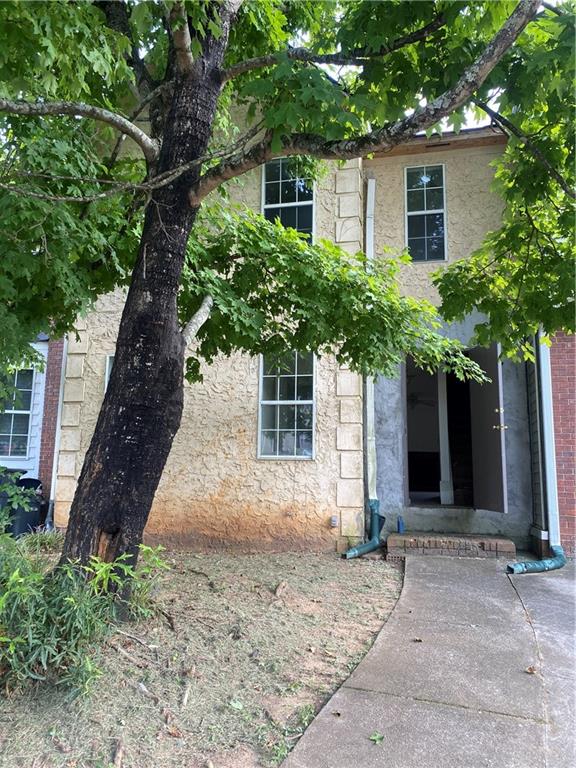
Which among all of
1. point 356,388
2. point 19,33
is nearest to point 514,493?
point 356,388

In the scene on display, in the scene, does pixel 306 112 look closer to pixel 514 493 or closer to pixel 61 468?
pixel 514 493

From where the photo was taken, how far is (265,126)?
11.5ft

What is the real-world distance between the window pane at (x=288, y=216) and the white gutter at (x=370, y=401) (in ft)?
3.63

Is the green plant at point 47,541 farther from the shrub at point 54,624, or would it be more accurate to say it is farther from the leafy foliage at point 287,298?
the shrub at point 54,624

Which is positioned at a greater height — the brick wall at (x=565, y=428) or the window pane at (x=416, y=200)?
the window pane at (x=416, y=200)

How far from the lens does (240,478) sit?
25.0ft

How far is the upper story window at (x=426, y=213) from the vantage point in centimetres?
814

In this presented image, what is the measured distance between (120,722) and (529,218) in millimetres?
4885

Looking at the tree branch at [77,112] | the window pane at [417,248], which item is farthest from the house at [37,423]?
the window pane at [417,248]

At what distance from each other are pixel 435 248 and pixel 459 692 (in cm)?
637

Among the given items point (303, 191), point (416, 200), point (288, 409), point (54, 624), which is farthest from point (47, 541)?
point (416, 200)

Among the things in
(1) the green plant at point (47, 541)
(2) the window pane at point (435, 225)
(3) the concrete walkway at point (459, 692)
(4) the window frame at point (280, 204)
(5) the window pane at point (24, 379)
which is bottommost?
(3) the concrete walkway at point (459, 692)

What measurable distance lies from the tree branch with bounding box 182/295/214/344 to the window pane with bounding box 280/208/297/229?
390 cm

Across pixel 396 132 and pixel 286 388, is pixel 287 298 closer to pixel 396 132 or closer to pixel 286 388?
pixel 396 132
